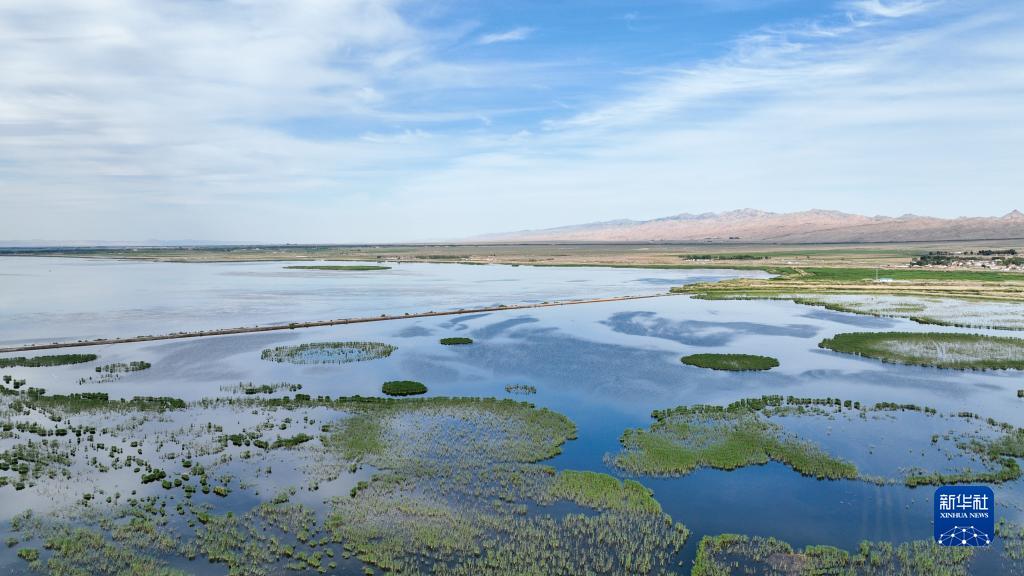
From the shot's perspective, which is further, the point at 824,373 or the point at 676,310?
the point at 676,310

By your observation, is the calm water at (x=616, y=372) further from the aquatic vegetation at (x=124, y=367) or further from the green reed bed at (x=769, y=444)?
the aquatic vegetation at (x=124, y=367)

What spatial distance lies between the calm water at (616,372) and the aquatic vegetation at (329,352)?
134 cm

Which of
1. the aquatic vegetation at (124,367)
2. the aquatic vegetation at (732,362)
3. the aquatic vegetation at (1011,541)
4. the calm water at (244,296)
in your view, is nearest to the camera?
the aquatic vegetation at (1011,541)

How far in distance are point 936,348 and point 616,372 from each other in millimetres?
23316

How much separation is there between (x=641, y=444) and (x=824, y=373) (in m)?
17.5

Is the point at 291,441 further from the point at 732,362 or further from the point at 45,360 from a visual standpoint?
the point at 732,362

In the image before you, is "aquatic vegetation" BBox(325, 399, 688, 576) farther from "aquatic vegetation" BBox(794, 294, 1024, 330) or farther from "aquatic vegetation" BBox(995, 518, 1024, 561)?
"aquatic vegetation" BBox(794, 294, 1024, 330)

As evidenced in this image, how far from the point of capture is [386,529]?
17047 millimetres

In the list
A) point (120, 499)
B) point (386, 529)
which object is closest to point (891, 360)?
point (386, 529)

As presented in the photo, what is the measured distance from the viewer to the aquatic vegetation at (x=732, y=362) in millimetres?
36531

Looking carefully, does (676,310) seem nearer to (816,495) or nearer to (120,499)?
(816,495)

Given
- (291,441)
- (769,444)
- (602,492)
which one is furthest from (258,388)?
(769,444)

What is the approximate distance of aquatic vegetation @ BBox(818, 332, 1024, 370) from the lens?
3662 cm

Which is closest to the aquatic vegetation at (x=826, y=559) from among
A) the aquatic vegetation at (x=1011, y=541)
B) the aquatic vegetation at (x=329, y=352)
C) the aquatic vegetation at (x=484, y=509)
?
the aquatic vegetation at (x=1011, y=541)
